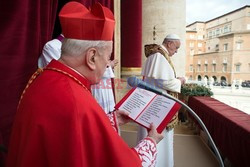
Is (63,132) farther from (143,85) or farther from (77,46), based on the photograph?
(143,85)

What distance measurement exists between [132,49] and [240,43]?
24.8 meters

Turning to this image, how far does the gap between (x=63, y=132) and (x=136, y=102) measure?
2.04 ft

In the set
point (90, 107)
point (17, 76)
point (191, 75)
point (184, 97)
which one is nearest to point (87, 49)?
point (90, 107)

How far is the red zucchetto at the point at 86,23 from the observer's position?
0.79 m

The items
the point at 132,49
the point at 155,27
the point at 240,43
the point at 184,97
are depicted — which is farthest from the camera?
the point at 240,43

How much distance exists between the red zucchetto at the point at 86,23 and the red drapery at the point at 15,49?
785 mm

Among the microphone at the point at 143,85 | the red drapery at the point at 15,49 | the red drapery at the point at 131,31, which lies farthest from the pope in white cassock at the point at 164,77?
the red drapery at the point at 131,31

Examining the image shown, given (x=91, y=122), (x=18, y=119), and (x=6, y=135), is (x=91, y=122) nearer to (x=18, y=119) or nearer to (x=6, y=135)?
(x=18, y=119)

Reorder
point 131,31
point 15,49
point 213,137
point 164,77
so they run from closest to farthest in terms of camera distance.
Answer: point 15,49, point 164,77, point 213,137, point 131,31

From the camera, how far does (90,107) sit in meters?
0.72

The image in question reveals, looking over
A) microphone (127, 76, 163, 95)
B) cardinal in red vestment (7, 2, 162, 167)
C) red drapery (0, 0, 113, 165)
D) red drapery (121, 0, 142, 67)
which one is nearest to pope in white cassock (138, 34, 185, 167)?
red drapery (0, 0, 113, 165)

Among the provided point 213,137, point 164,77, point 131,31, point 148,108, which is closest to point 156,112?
point 148,108

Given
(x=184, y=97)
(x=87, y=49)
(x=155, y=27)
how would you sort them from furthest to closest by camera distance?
(x=155, y=27) → (x=184, y=97) → (x=87, y=49)

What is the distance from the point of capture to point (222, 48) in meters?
28.9
